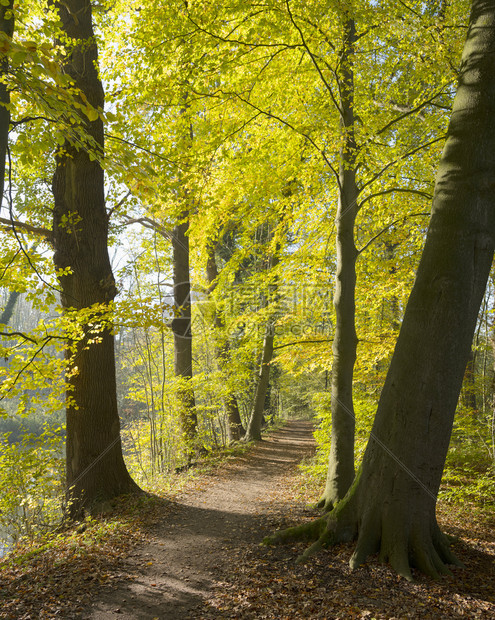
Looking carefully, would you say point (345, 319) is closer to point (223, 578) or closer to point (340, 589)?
point (340, 589)

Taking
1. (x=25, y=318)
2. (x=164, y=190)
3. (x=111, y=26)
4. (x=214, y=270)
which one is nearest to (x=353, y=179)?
(x=164, y=190)

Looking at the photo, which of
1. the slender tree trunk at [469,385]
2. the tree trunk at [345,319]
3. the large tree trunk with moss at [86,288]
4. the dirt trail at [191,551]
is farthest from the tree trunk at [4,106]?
the slender tree trunk at [469,385]

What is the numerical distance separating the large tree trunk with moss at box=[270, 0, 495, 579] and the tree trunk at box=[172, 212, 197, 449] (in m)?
7.13

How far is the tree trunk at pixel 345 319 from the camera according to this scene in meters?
5.79

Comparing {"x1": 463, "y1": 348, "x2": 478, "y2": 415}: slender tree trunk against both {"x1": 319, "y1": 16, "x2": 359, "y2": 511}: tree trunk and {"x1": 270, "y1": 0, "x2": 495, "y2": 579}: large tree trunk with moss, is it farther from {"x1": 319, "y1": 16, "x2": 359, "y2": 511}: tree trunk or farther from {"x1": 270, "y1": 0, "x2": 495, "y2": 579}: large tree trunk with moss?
{"x1": 270, "y1": 0, "x2": 495, "y2": 579}: large tree trunk with moss

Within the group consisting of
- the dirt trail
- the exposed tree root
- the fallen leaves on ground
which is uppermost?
the exposed tree root

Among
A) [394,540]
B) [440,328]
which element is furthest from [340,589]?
[440,328]

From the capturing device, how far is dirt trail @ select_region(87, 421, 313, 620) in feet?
11.6

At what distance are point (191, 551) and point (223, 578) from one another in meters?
1.05

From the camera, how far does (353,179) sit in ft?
20.4

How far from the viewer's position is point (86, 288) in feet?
21.3

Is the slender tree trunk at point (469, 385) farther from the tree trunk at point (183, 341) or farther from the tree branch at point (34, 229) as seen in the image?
the tree branch at point (34, 229)

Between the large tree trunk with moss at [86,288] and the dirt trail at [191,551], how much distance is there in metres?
1.42

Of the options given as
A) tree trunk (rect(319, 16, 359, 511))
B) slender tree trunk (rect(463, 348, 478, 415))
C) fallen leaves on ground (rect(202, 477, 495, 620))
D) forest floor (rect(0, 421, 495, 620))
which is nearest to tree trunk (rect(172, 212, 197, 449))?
forest floor (rect(0, 421, 495, 620))
